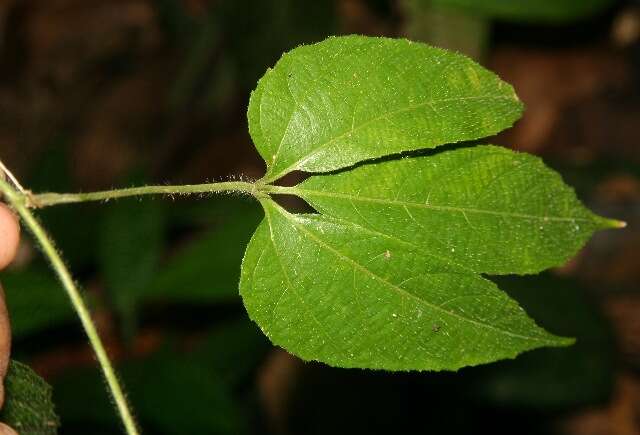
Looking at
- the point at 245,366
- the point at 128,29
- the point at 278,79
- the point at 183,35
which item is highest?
the point at 128,29

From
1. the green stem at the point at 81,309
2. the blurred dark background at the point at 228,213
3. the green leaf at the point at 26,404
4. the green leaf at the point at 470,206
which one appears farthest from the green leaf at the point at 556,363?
the green stem at the point at 81,309

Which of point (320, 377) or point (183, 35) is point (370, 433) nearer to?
point (320, 377)

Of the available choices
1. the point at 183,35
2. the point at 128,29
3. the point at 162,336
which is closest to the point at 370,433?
the point at 162,336

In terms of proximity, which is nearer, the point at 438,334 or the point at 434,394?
the point at 438,334

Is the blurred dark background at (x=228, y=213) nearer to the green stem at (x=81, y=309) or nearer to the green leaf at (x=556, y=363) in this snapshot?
the green leaf at (x=556, y=363)

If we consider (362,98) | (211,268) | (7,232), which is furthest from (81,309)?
(211,268)

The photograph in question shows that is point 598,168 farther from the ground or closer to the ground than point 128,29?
Answer: closer to the ground

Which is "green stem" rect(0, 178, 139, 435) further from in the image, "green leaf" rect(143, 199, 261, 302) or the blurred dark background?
"green leaf" rect(143, 199, 261, 302)
